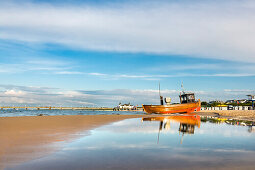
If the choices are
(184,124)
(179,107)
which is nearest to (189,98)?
(179,107)

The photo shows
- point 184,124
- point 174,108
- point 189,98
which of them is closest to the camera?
point 184,124

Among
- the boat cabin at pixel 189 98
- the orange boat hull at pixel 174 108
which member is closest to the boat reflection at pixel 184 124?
the orange boat hull at pixel 174 108

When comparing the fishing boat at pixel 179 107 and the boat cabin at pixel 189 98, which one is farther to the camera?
the boat cabin at pixel 189 98

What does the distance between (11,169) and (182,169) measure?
173 inches

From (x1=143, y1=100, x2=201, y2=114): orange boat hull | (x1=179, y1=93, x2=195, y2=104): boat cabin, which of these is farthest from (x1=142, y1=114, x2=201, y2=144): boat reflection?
(x1=179, y1=93, x2=195, y2=104): boat cabin

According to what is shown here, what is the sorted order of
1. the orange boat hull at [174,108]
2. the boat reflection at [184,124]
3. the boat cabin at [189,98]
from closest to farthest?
1. the boat reflection at [184,124]
2. the orange boat hull at [174,108]
3. the boat cabin at [189,98]

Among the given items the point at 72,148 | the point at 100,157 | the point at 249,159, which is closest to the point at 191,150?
the point at 249,159

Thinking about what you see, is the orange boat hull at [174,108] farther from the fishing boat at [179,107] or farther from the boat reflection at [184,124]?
the boat reflection at [184,124]

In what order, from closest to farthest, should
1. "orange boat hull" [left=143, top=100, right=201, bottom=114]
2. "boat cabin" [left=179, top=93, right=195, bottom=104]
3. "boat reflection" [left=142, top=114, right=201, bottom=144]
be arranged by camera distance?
1. "boat reflection" [left=142, top=114, right=201, bottom=144]
2. "orange boat hull" [left=143, top=100, right=201, bottom=114]
3. "boat cabin" [left=179, top=93, right=195, bottom=104]

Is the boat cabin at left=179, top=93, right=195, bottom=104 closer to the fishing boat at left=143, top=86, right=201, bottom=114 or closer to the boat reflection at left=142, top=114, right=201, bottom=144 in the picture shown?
the fishing boat at left=143, top=86, right=201, bottom=114

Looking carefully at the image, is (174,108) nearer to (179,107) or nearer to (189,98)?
(179,107)

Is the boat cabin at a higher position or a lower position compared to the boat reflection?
higher

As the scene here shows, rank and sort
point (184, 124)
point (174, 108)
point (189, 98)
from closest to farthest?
point (184, 124) → point (174, 108) → point (189, 98)

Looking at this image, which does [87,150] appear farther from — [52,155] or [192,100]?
[192,100]
